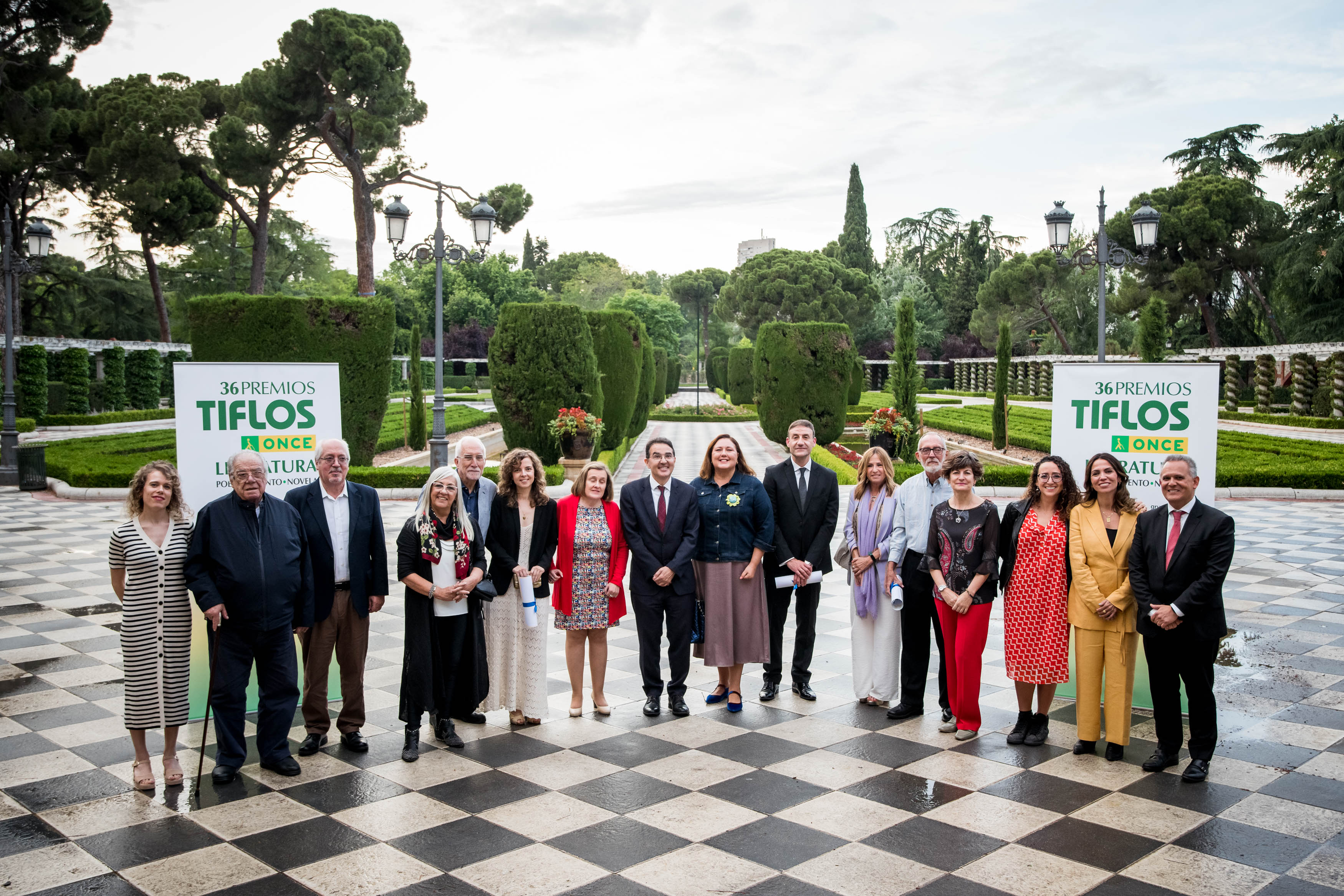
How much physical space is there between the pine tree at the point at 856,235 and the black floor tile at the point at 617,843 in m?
59.5

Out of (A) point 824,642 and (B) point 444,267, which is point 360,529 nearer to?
(A) point 824,642

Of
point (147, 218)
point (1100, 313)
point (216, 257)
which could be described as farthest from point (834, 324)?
point (216, 257)

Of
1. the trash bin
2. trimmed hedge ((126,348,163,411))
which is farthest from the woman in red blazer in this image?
trimmed hedge ((126,348,163,411))

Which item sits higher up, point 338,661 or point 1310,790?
point 338,661

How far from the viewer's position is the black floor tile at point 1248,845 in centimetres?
369

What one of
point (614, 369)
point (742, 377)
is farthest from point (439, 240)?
point (742, 377)

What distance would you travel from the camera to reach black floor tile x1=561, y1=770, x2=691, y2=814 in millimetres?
4270

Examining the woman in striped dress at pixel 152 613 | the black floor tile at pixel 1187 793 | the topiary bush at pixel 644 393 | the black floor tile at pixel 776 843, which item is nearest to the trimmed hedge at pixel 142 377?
the topiary bush at pixel 644 393

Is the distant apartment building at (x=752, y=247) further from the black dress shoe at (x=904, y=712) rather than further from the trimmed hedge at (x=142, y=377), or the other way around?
the black dress shoe at (x=904, y=712)

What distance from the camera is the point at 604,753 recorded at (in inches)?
193

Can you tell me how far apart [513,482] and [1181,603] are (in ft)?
10.7

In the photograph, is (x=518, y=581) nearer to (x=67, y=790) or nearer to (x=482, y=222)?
(x=67, y=790)

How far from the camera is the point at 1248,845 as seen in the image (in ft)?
12.6

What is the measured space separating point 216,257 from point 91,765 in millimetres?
46106
